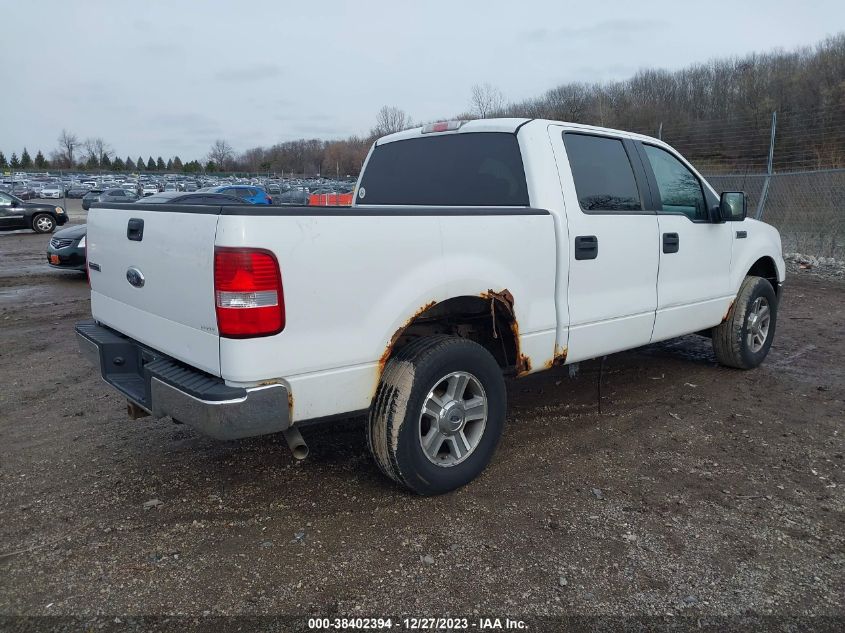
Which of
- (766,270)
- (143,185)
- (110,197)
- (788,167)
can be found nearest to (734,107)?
(788,167)

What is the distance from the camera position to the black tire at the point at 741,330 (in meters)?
5.53

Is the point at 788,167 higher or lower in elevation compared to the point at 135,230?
higher

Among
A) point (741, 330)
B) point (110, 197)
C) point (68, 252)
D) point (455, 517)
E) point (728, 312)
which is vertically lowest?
point (455, 517)

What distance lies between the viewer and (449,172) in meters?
4.42

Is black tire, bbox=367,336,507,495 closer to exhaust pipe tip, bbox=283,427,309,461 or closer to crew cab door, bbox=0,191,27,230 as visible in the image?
exhaust pipe tip, bbox=283,427,309,461

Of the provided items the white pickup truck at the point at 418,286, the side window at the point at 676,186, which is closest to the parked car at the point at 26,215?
the white pickup truck at the point at 418,286

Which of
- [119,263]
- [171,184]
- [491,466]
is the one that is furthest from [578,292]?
[171,184]

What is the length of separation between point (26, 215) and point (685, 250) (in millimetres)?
21081

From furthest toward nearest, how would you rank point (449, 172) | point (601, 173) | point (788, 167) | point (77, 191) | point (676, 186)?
point (77, 191), point (788, 167), point (676, 186), point (449, 172), point (601, 173)

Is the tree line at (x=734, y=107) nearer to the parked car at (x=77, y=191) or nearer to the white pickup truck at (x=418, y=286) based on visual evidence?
the white pickup truck at (x=418, y=286)

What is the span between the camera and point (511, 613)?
259cm

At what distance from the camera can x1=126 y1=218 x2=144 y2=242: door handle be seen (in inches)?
128

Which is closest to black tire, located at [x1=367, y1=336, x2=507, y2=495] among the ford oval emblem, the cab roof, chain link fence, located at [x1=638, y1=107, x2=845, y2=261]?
Result: the ford oval emblem

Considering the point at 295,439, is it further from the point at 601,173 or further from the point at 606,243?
the point at 601,173
